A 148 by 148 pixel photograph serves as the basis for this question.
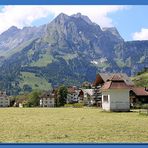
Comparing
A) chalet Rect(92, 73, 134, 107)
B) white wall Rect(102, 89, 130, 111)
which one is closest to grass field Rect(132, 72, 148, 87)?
chalet Rect(92, 73, 134, 107)

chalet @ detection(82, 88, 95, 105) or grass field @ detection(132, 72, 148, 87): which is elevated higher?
grass field @ detection(132, 72, 148, 87)

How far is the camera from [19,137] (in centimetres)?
1230

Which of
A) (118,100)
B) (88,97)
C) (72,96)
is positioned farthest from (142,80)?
(118,100)

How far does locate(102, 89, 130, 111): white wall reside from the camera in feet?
125

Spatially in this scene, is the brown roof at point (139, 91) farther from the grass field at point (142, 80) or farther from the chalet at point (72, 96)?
the grass field at point (142, 80)

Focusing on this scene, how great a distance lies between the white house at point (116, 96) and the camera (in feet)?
125

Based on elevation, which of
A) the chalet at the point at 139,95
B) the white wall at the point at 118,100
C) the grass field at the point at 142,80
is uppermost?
the grass field at the point at 142,80

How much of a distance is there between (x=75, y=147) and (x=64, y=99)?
214ft

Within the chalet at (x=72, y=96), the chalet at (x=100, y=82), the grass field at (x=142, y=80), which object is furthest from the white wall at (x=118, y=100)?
the grass field at (x=142, y=80)

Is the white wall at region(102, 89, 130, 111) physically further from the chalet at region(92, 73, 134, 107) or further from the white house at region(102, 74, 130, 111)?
the chalet at region(92, 73, 134, 107)

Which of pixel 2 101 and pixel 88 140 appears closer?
pixel 88 140
